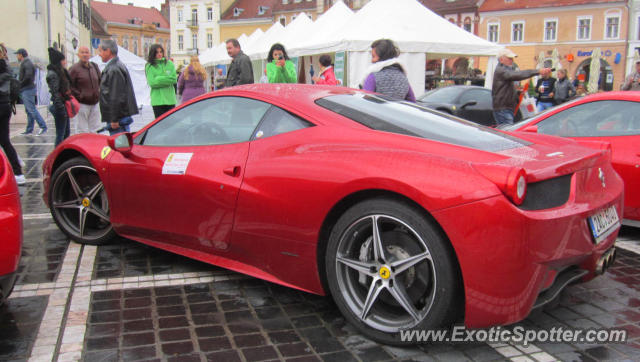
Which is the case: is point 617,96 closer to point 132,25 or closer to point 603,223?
point 603,223

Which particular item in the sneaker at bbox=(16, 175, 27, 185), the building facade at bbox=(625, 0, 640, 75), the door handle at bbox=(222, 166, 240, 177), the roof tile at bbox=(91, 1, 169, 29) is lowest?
the sneaker at bbox=(16, 175, 27, 185)

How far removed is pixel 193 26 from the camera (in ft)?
289

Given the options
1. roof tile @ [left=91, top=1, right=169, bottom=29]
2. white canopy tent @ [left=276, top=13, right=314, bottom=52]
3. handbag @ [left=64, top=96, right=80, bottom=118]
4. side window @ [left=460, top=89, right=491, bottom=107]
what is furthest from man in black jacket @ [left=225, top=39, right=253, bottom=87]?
roof tile @ [left=91, top=1, right=169, bottom=29]

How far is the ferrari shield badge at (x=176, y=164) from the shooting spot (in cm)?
365

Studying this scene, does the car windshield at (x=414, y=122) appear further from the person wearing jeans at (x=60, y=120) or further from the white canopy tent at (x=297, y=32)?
the white canopy tent at (x=297, y=32)

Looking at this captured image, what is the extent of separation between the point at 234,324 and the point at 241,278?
77 centimetres

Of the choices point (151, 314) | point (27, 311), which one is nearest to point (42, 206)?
point (27, 311)

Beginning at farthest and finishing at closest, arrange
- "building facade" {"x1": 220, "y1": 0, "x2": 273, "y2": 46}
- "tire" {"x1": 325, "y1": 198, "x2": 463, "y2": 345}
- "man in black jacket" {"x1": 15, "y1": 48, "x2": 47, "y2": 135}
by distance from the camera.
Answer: "building facade" {"x1": 220, "y1": 0, "x2": 273, "y2": 46}, "man in black jacket" {"x1": 15, "y1": 48, "x2": 47, "y2": 135}, "tire" {"x1": 325, "y1": 198, "x2": 463, "y2": 345}

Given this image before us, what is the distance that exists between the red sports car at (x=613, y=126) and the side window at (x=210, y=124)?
7.75 feet

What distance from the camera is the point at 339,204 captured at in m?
2.93

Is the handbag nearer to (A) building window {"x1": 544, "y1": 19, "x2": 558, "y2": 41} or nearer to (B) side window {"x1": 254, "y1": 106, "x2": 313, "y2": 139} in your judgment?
(B) side window {"x1": 254, "y1": 106, "x2": 313, "y2": 139}

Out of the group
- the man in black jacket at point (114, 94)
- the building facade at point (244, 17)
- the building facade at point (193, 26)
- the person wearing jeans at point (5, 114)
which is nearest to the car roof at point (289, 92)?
the man in black jacket at point (114, 94)

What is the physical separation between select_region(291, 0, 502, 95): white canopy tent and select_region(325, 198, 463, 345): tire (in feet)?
36.2

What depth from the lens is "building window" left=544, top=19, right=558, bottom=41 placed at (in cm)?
5128
